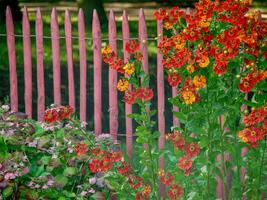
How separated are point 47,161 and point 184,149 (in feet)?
3.95

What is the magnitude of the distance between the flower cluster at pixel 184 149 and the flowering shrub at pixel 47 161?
1.43ft

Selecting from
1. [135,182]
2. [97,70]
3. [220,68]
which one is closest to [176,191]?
[135,182]

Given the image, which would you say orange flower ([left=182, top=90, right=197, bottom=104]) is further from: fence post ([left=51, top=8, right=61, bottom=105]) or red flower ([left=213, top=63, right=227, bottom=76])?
fence post ([left=51, top=8, right=61, bottom=105])

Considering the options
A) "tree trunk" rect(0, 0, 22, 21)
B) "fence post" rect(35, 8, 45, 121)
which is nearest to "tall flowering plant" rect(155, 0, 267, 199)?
"fence post" rect(35, 8, 45, 121)

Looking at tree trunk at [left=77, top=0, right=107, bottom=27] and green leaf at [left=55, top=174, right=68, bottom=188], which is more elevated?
tree trunk at [left=77, top=0, right=107, bottom=27]

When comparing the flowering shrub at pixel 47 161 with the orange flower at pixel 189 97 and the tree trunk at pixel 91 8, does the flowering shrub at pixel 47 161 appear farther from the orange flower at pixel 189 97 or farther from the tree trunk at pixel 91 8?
the tree trunk at pixel 91 8

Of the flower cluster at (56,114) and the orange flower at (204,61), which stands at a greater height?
the orange flower at (204,61)

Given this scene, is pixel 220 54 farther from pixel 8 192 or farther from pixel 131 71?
pixel 8 192

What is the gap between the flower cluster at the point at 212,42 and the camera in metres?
4.93

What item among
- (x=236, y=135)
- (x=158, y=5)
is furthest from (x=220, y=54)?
(x=158, y=5)

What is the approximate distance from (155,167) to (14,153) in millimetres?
1123

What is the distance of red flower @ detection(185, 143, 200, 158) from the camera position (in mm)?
5207

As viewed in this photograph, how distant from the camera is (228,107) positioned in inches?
203

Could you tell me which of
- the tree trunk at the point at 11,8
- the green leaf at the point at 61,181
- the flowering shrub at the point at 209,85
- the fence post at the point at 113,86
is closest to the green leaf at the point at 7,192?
the green leaf at the point at 61,181
